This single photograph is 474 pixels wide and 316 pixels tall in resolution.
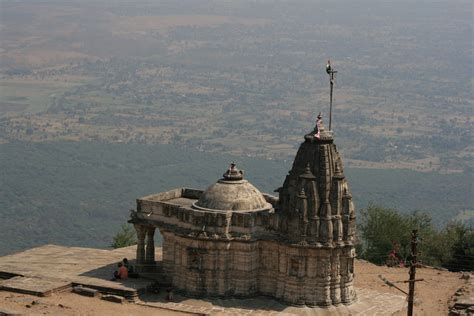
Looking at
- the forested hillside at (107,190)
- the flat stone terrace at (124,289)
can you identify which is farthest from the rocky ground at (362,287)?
the forested hillside at (107,190)

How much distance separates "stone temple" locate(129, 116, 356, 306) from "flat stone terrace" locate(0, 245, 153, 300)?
306 centimetres

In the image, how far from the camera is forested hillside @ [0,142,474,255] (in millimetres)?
137500

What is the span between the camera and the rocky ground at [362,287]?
4641cm

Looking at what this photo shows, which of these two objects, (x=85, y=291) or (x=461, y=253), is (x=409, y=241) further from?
(x=85, y=291)

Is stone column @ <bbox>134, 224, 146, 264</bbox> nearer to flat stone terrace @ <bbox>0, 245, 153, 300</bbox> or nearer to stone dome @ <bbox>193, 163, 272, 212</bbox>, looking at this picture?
flat stone terrace @ <bbox>0, 245, 153, 300</bbox>

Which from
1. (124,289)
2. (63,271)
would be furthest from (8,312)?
(63,271)

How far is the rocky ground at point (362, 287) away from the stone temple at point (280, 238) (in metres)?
2.89

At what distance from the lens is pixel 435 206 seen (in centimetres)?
15950

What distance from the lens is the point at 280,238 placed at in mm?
48281

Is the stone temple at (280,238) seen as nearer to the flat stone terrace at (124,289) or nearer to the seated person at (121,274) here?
the flat stone terrace at (124,289)

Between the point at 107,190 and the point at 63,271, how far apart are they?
389 ft

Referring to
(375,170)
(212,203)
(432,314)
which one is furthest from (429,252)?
(375,170)

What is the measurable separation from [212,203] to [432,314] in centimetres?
1075

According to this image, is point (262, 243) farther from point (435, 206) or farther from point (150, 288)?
point (435, 206)
